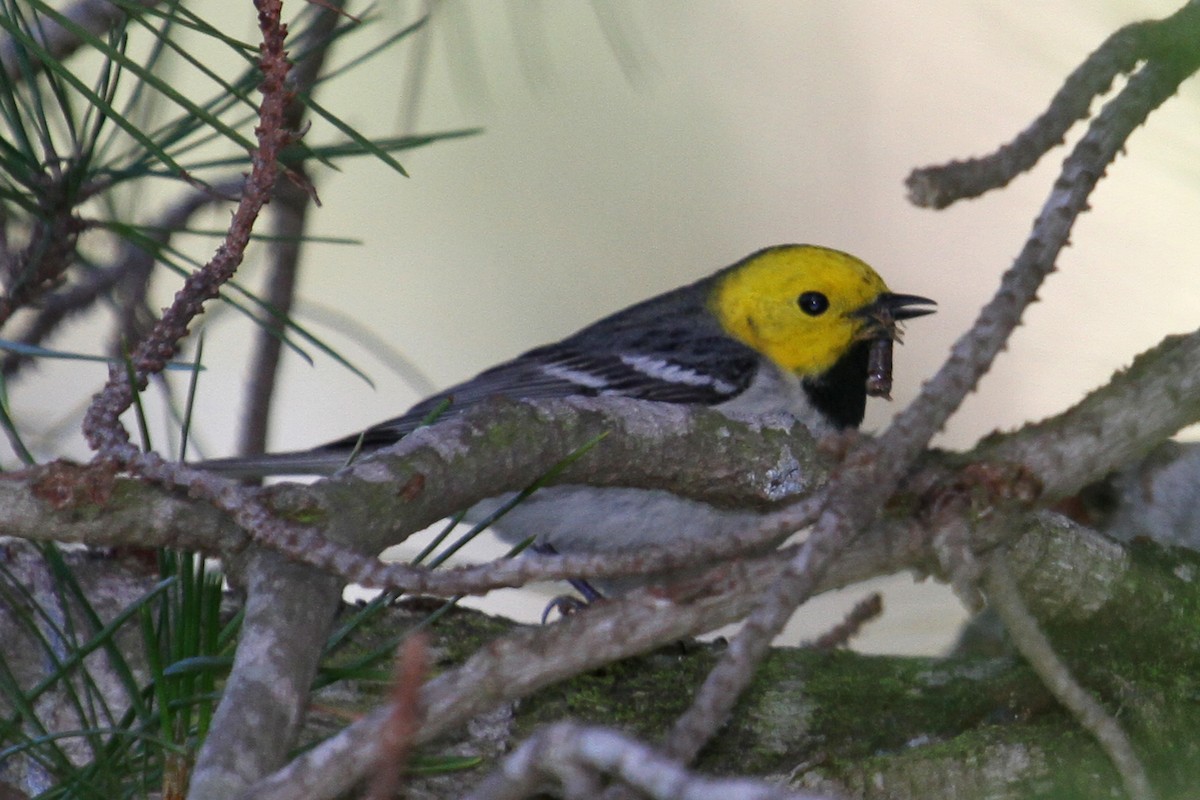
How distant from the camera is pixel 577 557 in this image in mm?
1235

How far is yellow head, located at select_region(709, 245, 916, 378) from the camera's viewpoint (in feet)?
10.4

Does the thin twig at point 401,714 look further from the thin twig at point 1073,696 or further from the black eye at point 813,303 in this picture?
the black eye at point 813,303

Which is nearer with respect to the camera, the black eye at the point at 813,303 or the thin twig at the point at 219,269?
the thin twig at the point at 219,269

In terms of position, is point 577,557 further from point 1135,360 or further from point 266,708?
point 1135,360

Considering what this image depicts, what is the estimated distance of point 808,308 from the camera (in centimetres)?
322

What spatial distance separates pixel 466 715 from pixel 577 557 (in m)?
0.17

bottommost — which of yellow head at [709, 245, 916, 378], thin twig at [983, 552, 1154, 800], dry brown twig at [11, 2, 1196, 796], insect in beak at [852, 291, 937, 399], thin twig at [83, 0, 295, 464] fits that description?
thin twig at [983, 552, 1154, 800]

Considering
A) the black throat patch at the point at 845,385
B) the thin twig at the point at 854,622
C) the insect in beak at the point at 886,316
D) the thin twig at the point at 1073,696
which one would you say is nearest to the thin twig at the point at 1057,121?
the thin twig at the point at 1073,696

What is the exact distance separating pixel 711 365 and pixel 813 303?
1.03ft

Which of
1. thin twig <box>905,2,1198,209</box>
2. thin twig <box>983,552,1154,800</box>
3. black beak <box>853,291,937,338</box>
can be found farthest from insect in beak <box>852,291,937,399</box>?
thin twig <box>983,552,1154,800</box>

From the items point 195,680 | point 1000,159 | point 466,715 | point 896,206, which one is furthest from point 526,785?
point 896,206

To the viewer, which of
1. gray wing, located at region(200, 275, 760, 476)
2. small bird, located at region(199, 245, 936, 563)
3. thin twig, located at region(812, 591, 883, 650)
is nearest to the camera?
thin twig, located at region(812, 591, 883, 650)

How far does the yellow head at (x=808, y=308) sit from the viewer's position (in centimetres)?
317

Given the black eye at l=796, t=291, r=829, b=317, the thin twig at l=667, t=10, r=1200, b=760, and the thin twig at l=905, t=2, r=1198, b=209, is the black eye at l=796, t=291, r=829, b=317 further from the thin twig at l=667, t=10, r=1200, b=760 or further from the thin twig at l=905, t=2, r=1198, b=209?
the thin twig at l=667, t=10, r=1200, b=760
